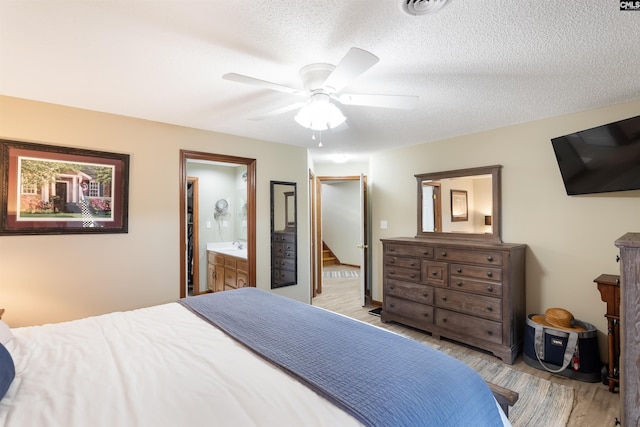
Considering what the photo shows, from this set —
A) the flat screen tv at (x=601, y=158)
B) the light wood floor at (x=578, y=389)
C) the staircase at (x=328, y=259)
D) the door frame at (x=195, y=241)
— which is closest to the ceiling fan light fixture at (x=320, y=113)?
the flat screen tv at (x=601, y=158)

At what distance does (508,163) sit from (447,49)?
1993 mm

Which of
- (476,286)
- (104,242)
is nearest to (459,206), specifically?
(476,286)

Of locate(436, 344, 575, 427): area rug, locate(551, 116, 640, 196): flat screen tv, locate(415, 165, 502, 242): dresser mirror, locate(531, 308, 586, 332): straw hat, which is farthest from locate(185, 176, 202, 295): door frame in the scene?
locate(551, 116, 640, 196): flat screen tv

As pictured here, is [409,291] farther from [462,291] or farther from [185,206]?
[185,206]

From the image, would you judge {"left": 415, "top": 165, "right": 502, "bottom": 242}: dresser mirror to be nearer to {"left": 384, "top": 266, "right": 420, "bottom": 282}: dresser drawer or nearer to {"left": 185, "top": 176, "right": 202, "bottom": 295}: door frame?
{"left": 384, "top": 266, "right": 420, "bottom": 282}: dresser drawer

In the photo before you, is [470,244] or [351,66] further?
[470,244]

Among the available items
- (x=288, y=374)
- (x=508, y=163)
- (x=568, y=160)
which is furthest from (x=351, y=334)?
(x=508, y=163)

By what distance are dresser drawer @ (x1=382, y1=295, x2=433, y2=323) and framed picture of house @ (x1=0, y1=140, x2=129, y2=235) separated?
304 centimetres

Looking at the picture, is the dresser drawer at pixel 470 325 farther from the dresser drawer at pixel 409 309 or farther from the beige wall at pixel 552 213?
the beige wall at pixel 552 213

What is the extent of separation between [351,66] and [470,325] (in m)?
2.77

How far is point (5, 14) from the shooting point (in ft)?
4.55

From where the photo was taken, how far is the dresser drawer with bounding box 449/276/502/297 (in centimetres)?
278

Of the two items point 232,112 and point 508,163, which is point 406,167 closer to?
point 508,163

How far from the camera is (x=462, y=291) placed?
9.93ft
